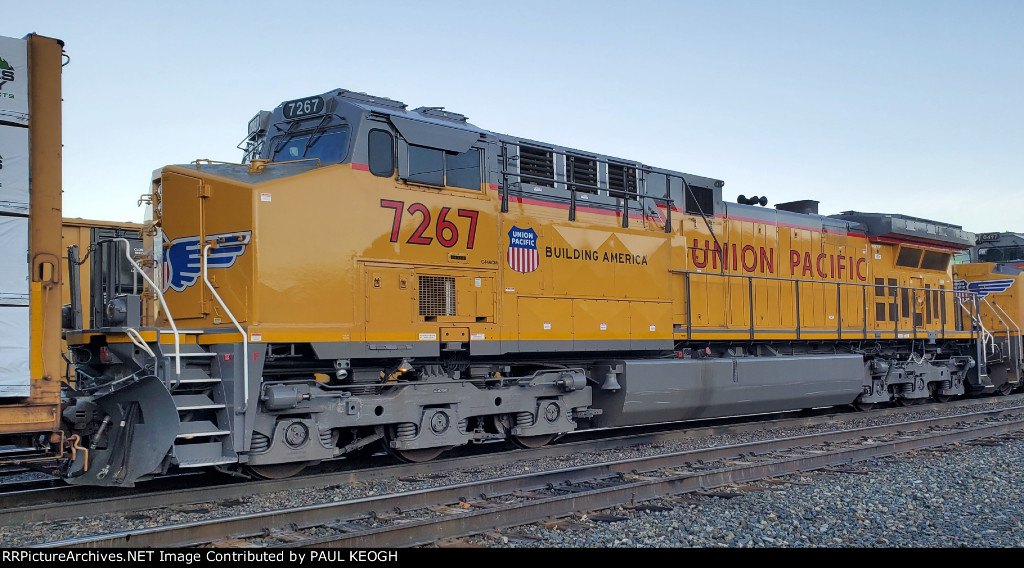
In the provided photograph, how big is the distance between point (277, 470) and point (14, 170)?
143 inches

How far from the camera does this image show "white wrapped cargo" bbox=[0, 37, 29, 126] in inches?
224

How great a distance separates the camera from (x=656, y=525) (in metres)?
6.29

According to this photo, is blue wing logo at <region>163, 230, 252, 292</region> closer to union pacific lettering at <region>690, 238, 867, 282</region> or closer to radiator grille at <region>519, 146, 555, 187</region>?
radiator grille at <region>519, 146, 555, 187</region>

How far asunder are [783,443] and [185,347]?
23.1ft

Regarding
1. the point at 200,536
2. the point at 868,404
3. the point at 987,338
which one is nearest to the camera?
the point at 200,536

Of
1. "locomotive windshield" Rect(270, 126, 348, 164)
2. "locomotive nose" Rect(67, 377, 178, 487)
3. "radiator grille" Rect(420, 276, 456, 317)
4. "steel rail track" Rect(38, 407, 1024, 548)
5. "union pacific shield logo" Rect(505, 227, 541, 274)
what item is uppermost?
"locomotive windshield" Rect(270, 126, 348, 164)

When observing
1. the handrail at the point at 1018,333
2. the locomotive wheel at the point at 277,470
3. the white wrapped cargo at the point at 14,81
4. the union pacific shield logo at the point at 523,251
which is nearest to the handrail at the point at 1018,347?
the handrail at the point at 1018,333

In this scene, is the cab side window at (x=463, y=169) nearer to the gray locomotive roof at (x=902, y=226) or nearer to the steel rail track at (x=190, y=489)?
the steel rail track at (x=190, y=489)

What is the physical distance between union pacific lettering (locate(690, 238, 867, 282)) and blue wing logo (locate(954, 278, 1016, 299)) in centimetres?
410

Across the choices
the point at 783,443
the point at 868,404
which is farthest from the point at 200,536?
the point at 868,404

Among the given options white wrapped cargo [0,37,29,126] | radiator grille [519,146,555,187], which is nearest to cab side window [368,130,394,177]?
radiator grille [519,146,555,187]

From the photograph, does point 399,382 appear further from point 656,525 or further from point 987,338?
point 987,338

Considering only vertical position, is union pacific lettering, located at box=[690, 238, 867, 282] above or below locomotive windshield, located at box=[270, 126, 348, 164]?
below

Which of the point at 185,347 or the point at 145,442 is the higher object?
the point at 185,347
